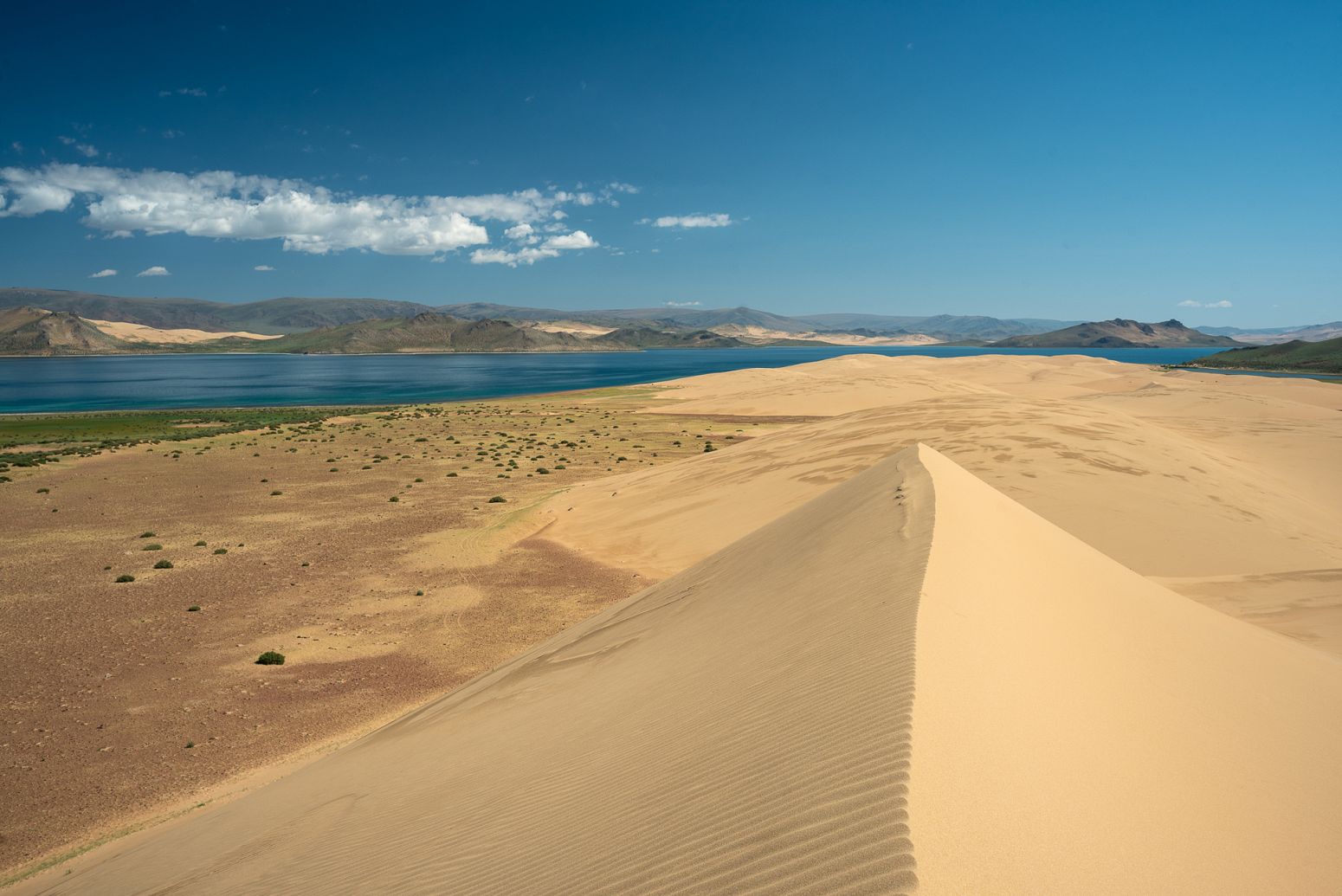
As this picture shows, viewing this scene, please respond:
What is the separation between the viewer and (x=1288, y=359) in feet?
314

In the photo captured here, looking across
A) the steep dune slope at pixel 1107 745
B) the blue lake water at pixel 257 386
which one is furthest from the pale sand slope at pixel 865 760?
the blue lake water at pixel 257 386

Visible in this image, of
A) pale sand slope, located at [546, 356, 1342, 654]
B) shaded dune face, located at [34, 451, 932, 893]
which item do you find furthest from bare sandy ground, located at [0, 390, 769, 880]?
pale sand slope, located at [546, 356, 1342, 654]

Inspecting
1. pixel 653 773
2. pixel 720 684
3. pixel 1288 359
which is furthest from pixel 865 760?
pixel 1288 359

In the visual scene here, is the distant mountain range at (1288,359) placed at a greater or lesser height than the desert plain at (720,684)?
greater

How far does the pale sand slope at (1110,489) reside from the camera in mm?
11547

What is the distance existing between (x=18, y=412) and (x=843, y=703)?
7955 cm

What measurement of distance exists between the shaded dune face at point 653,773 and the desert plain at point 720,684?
30mm

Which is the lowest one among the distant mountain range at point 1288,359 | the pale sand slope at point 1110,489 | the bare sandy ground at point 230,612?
the bare sandy ground at point 230,612

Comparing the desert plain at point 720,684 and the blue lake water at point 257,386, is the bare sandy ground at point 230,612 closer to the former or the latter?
the desert plain at point 720,684

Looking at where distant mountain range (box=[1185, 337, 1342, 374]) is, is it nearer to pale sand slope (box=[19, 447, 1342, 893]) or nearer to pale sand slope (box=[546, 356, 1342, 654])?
pale sand slope (box=[546, 356, 1342, 654])

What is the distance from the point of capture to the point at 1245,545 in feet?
40.7

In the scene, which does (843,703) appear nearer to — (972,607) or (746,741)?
(746,741)

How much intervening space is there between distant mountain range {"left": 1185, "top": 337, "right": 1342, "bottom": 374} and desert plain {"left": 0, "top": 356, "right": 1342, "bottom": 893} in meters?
90.9

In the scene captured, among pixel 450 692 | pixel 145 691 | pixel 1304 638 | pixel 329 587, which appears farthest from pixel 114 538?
pixel 1304 638
